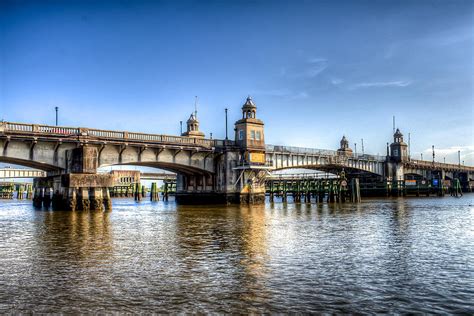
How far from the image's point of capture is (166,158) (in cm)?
5628

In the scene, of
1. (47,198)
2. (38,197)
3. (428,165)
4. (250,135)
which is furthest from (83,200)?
(428,165)

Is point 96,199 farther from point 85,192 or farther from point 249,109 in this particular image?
point 249,109

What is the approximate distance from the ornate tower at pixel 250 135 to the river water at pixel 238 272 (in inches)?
A: 1419

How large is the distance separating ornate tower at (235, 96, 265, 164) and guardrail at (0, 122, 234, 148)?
92.0 inches

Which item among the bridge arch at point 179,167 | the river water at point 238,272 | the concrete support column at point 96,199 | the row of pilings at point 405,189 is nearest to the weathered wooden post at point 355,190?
the bridge arch at point 179,167

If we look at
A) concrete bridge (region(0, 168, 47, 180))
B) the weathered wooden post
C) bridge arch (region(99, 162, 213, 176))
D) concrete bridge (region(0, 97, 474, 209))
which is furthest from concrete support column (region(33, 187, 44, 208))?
concrete bridge (region(0, 168, 47, 180))

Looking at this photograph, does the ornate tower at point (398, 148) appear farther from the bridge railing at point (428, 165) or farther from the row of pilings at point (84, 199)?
the row of pilings at point (84, 199)

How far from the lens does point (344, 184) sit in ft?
234

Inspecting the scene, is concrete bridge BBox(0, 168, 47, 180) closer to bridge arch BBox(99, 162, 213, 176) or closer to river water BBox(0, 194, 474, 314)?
bridge arch BBox(99, 162, 213, 176)

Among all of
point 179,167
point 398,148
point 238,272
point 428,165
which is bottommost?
point 238,272

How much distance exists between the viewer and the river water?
36.8 feet

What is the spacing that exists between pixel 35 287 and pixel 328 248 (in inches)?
479

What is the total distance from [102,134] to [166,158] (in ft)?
31.6

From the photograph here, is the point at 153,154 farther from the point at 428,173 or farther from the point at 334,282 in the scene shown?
the point at 428,173
